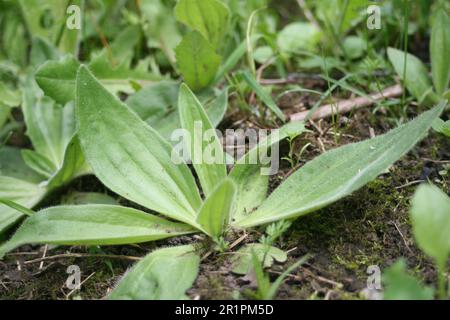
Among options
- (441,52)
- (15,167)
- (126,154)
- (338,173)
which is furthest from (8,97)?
(441,52)

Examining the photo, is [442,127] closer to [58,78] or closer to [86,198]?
[86,198]

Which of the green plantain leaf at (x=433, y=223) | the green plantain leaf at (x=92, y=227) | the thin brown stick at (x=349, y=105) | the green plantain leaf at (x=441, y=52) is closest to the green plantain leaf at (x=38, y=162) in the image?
the green plantain leaf at (x=92, y=227)

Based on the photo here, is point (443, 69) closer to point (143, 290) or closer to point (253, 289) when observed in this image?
point (253, 289)

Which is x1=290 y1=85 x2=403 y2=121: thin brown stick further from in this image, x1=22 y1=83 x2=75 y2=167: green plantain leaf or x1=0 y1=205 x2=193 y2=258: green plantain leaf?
x1=22 y1=83 x2=75 y2=167: green plantain leaf

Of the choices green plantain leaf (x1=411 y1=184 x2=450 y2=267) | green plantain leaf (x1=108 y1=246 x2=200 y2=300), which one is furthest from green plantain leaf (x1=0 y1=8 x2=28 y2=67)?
green plantain leaf (x1=411 y1=184 x2=450 y2=267)

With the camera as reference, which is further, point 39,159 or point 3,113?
point 3,113
